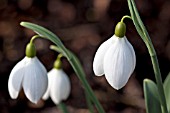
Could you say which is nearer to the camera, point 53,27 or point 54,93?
point 54,93

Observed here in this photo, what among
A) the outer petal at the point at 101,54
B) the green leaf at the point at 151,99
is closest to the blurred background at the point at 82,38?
the green leaf at the point at 151,99

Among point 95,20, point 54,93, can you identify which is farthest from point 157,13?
point 54,93

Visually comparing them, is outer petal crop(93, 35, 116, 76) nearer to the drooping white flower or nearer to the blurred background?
the drooping white flower

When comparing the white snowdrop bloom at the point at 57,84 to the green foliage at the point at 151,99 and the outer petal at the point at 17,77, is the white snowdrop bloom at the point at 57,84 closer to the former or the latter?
the outer petal at the point at 17,77

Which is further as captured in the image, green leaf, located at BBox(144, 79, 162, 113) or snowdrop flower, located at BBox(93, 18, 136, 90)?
green leaf, located at BBox(144, 79, 162, 113)

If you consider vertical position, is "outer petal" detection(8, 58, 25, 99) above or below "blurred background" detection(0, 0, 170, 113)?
above

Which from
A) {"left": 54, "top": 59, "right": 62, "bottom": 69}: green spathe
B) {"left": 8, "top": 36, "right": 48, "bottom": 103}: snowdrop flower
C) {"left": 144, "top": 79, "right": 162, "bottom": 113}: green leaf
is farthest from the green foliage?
{"left": 54, "top": 59, "right": 62, "bottom": 69}: green spathe

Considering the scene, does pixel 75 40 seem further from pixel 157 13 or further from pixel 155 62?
pixel 155 62
